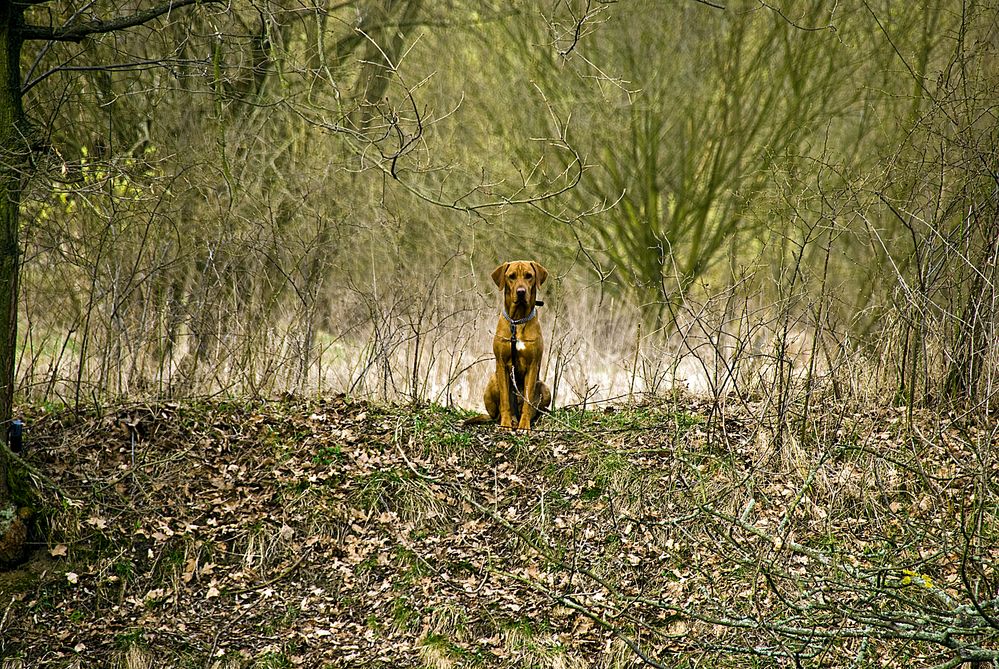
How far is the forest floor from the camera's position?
17.5ft

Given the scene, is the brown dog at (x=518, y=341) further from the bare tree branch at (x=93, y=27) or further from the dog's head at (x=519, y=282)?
the bare tree branch at (x=93, y=27)

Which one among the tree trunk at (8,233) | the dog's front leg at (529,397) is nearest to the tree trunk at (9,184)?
the tree trunk at (8,233)

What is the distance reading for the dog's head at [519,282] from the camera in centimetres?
658

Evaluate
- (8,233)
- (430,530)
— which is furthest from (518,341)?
(8,233)

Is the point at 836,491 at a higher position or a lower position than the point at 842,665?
higher

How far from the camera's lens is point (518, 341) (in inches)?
264

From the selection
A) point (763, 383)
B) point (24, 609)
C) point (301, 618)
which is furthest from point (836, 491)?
point (24, 609)

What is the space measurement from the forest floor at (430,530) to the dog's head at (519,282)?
94 cm

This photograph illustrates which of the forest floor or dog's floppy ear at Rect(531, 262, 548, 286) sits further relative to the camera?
dog's floppy ear at Rect(531, 262, 548, 286)

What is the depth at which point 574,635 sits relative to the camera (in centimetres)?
543

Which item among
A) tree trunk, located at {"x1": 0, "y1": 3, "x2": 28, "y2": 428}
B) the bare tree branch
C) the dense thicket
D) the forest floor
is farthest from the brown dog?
tree trunk, located at {"x1": 0, "y1": 3, "x2": 28, "y2": 428}

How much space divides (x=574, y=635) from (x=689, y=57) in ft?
26.5

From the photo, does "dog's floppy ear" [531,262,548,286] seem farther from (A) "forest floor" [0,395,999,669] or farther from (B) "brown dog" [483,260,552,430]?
(A) "forest floor" [0,395,999,669]

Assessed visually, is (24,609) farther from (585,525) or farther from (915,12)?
(915,12)
